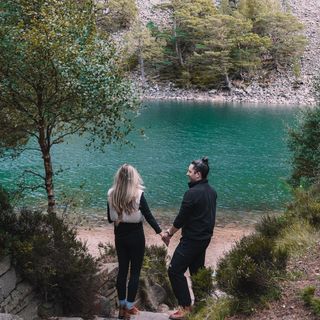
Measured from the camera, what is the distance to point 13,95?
478 inches

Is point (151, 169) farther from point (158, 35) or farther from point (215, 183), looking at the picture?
point (158, 35)

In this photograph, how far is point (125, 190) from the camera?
23.5ft

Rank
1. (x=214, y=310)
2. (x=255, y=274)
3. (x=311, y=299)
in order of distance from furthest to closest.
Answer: (x=214, y=310) → (x=255, y=274) → (x=311, y=299)

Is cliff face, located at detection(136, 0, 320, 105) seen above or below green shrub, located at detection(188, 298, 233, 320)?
above

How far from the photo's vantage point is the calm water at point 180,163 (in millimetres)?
27712

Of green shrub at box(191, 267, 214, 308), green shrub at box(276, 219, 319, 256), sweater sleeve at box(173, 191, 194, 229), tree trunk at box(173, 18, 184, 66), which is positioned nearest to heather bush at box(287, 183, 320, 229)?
green shrub at box(276, 219, 319, 256)

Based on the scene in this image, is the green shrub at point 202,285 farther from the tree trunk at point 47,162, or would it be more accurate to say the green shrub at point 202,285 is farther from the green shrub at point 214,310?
the tree trunk at point 47,162

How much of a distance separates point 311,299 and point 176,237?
15.9 metres

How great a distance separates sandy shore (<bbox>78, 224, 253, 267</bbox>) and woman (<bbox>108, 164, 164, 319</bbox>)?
1124cm

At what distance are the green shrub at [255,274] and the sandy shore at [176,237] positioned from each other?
11846 millimetres

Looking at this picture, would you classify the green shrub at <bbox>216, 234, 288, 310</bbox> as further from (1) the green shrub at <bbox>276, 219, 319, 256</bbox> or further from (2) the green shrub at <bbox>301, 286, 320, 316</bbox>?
(1) the green shrub at <bbox>276, 219, 319, 256</bbox>

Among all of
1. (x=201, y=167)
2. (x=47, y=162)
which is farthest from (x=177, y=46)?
(x=201, y=167)

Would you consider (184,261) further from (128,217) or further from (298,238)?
(298,238)

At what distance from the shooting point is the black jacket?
7344 mm
